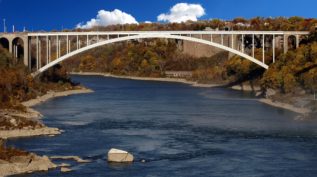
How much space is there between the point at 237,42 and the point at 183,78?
7.71 metres

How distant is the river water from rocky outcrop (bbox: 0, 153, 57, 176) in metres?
0.47

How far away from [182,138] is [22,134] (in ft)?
18.7

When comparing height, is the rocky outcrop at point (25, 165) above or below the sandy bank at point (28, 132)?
below

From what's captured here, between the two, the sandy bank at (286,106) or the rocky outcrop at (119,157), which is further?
the sandy bank at (286,106)

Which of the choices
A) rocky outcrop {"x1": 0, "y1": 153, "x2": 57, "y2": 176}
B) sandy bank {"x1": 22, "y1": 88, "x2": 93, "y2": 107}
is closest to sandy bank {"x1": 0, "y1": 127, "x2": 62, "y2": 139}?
rocky outcrop {"x1": 0, "y1": 153, "x2": 57, "y2": 176}

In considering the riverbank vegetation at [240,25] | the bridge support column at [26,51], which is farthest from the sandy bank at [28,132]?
the riverbank vegetation at [240,25]

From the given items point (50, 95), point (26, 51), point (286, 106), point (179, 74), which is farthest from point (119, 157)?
point (179, 74)

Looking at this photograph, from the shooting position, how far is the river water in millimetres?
19516

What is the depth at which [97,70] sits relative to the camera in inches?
3359

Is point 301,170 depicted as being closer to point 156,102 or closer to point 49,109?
point 49,109

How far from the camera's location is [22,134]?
25.0 meters

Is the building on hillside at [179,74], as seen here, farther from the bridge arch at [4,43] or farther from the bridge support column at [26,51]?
the bridge support column at [26,51]

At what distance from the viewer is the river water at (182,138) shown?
19.5 meters

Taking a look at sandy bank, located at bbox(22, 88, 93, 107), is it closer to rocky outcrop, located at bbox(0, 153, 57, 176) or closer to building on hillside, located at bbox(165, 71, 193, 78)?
rocky outcrop, located at bbox(0, 153, 57, 176)
